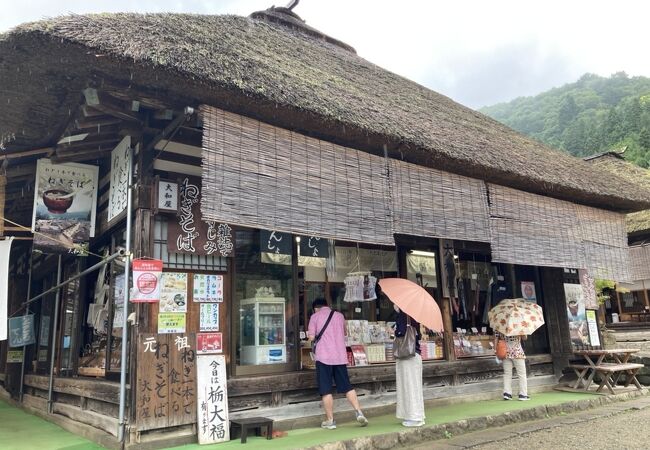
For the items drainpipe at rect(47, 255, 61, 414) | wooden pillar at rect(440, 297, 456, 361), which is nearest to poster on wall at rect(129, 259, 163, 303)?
drainpipe at rect(47, 255, 61, 414)

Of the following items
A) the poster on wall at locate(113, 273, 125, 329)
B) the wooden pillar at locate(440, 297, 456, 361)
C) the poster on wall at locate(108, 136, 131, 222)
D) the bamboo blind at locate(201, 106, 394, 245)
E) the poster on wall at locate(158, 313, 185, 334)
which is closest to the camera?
the bamboo blind at locate(201, 106, 394, 245)

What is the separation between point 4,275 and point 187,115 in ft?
11.2

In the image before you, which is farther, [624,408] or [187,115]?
[624,408]

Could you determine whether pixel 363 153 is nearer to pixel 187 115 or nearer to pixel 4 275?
pixel 187 115

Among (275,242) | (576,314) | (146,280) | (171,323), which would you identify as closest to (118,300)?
(171,323)

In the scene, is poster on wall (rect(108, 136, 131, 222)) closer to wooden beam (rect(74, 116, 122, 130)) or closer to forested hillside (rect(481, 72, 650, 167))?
wooden beam (rect(74, 116, 122, 130))

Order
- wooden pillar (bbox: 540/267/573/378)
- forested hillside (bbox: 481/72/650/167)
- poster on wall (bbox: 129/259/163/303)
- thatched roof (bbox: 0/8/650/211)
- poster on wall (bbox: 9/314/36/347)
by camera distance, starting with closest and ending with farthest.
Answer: thatched roof (bbox: 0/8/650/211)
poster on wall (bbox: 129/259/163/303)
poster on wall (bbox: 9/314/36/347)
wooden pillar (bbox: 540/267/573/378)
forested hillside (bbox: 481/72/650/167)

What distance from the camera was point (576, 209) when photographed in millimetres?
9250

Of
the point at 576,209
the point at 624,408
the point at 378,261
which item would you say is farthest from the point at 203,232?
the point at 624,408

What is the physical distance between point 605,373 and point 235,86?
29.1 ft

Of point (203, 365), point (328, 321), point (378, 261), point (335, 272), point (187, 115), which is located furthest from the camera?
point (378, 261)

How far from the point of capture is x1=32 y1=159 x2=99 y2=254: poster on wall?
6.20m

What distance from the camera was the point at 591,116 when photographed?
5294 cm

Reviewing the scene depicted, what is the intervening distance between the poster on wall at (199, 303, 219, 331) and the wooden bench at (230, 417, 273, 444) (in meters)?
1.14
